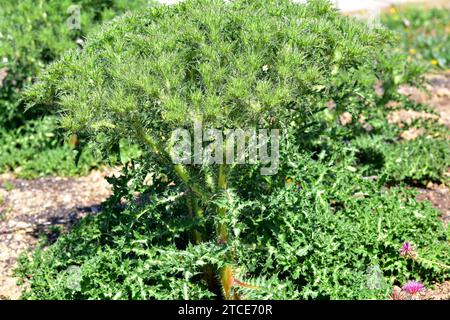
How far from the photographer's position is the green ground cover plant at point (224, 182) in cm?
307

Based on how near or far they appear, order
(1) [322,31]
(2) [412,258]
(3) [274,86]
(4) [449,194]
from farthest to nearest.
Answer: (4) [449,194], (2) [412,258], (1) [322,31], (3) [274,86]

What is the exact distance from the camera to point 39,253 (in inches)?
166

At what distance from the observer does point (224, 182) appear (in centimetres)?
344

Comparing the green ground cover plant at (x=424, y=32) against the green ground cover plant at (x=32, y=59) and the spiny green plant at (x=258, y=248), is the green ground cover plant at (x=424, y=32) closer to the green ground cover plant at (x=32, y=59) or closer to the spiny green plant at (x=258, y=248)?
the green ground cover plant at (x=32, y=59)

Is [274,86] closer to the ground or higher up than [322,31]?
closer to the ground

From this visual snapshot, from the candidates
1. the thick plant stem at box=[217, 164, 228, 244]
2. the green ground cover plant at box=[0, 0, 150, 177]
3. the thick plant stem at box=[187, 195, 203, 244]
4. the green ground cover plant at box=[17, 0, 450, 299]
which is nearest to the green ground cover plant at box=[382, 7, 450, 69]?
the green ground cover plant at box=[0, 0, 150, 177]

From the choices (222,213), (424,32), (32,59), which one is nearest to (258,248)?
(222,213)

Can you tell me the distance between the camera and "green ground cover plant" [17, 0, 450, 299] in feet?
10.1

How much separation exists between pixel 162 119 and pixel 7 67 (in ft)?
9.89

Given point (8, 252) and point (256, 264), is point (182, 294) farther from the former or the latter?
point (8, 252)

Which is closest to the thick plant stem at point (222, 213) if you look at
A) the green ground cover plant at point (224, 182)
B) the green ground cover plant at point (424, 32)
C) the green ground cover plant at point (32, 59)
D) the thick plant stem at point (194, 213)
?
the green ground cover plant at point (224, 182)

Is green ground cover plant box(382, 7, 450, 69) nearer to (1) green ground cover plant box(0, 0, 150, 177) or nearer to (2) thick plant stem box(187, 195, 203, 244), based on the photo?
(1) green ground cover plant box(0, 0, 150, 177)
